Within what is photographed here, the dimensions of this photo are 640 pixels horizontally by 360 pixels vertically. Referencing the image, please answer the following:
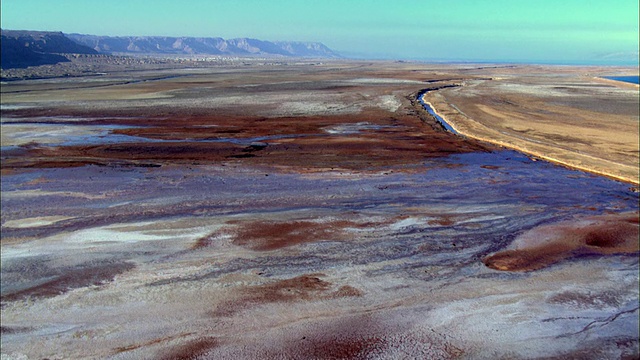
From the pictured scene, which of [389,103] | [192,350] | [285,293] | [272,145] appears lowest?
[192,350]

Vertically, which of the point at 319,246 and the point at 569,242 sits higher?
the point at 569,242

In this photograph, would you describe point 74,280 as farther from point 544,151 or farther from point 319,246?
point 544,151

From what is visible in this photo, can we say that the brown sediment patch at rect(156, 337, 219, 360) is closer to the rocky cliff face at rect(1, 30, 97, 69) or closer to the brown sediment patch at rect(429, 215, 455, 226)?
the brown sediment patch at rect(429, 215, 455, 226)

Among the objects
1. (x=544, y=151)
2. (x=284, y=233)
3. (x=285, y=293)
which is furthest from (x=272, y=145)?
(x=285, y=293)

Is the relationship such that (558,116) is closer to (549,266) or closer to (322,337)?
(549,266)

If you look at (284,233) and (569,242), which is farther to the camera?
(284,233)

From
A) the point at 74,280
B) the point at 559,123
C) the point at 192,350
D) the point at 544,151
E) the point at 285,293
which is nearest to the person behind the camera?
the point at 192,350
